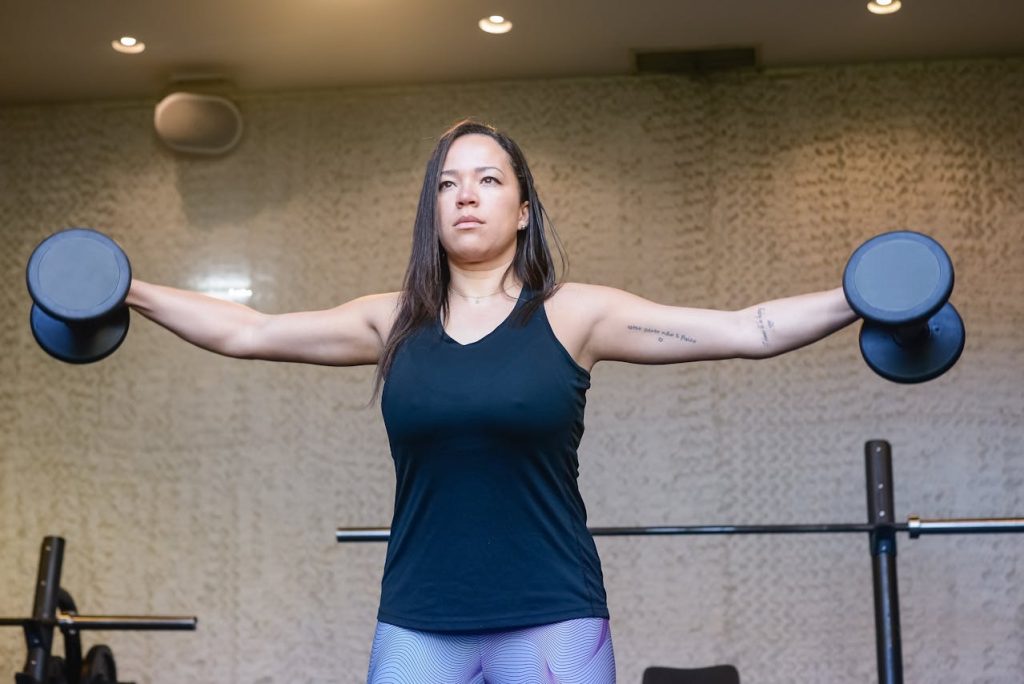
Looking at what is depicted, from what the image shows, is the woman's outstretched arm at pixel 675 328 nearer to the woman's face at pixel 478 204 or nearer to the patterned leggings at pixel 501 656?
the woman's face at pixel 478 204

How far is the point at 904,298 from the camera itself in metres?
1.68

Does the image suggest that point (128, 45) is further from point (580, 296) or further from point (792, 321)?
point (792, 321)

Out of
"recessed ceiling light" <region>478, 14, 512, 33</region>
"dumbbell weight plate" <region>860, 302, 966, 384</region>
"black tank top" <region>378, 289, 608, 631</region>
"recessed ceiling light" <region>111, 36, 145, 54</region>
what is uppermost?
"recessed ceiling light" <region>111, 36, 145, 54</region>

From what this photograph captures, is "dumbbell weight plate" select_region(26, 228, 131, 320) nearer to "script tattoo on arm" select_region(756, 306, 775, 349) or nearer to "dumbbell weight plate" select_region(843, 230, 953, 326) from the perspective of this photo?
"script tattoo on arm" select_region(756, 306, 775, 349)

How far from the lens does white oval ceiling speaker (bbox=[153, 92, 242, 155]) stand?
4789 mm

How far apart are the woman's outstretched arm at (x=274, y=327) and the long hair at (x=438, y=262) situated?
70 millimetres

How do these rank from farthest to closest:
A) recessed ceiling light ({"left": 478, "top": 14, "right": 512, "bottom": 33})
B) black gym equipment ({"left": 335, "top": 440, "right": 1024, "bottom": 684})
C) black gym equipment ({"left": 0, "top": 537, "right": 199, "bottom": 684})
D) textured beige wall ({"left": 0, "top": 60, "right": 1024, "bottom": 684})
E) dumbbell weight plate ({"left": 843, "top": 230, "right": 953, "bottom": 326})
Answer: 1. textured beige wall ({"left": 0, "top": 60, "right": 1024, "bottom": 684})
2. recessed ceiling light ({"left": 478, "top": 14, "right": 512, "bottom": 33})
3. black gym equipment ({"left": 0, "top": 537, "right": 199, "bottom": 684})
4. black gym equipment ({"left": 335, "top": 440, "right": 1024, "bottom": 684})
5. dumbbell weight plate ({"left": 843, "top": 230, "right": 953, "bottom": 326})

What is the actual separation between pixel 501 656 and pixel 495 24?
2992mm

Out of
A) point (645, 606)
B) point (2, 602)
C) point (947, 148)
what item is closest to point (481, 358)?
point (645, 606)

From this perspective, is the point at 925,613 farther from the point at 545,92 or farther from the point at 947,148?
the point at 545,92

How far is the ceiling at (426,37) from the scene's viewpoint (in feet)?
13.7

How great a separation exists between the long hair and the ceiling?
2.28 metres

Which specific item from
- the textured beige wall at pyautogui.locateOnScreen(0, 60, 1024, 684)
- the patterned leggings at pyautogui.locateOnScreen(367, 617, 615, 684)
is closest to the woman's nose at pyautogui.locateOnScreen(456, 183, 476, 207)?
the patterned leggings at pyautogui.locateOnScreen(367, 617, 615, 684)

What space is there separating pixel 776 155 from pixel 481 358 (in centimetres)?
315
